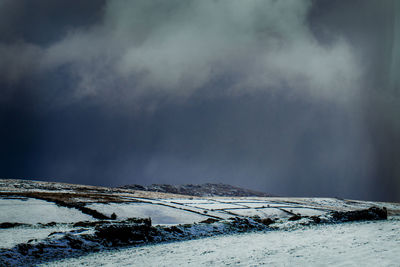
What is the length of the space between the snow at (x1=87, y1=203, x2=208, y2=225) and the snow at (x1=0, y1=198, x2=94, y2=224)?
1561mm

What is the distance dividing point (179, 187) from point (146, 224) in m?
51.1

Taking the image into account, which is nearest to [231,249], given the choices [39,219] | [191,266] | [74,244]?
[191,266]

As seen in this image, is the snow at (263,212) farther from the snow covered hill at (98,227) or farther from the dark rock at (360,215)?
the dark rock at (360,215)

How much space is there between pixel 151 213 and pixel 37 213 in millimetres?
5553

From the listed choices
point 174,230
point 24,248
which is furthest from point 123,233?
point 24,248

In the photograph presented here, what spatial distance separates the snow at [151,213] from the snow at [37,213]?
1.56m

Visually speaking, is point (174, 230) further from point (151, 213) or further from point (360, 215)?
point (360, 215)

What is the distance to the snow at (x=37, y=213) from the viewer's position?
11.5m

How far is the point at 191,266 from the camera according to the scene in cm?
515

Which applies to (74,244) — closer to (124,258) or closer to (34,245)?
(34,245)

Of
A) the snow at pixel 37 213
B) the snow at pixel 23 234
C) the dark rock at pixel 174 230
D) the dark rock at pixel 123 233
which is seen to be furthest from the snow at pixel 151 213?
the dark rock at pixel 123 233

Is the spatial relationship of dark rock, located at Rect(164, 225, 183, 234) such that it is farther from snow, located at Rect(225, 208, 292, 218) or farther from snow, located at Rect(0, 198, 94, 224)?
snow, located at Rect(225, 208, 292, 218)

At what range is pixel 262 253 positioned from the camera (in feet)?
19.2

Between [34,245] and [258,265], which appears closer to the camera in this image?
[258,265]
